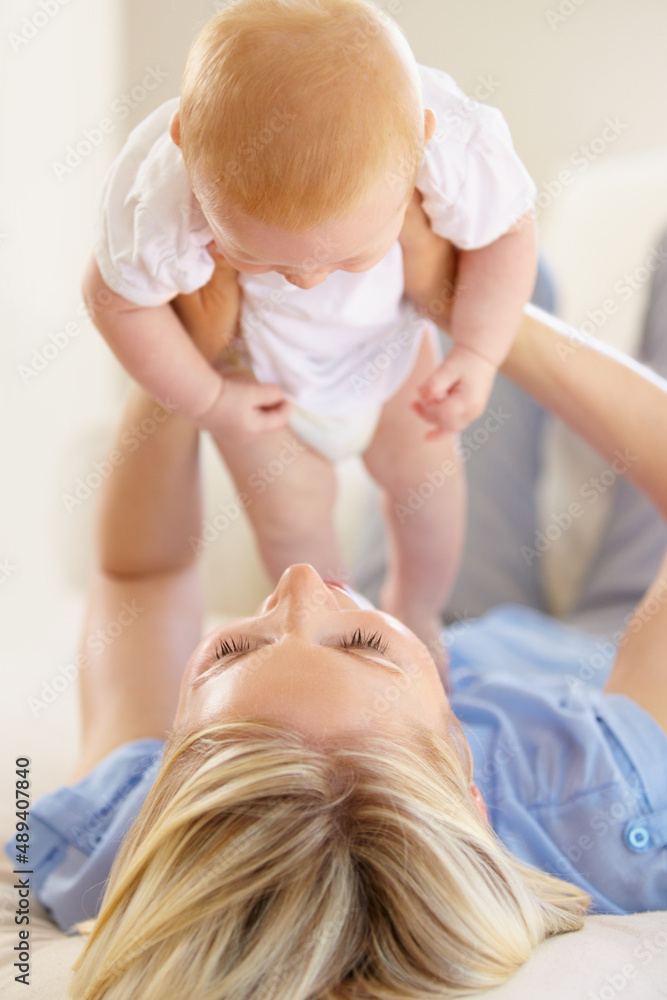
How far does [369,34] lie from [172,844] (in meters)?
0.49

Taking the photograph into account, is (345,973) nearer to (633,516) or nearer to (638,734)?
(638,734)

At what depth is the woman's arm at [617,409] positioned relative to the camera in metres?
0.81

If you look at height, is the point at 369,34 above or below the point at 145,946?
above

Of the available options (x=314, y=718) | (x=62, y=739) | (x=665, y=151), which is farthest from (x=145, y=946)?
(x=665, y=151)

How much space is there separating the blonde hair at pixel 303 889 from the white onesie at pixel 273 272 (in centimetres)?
33

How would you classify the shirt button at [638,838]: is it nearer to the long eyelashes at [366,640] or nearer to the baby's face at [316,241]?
the long eyelashes at [366,640]

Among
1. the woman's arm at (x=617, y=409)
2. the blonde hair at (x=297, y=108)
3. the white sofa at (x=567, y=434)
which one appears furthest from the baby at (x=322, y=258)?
the white sofa at (x=567, y=434)

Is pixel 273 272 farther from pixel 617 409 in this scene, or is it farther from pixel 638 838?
pixel 638 838

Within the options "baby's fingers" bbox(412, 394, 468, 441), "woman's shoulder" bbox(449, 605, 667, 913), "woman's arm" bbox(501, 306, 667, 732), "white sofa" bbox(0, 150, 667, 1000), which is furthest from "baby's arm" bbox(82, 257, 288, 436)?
"white sofa" bbox(0, 150, 667, 1000)

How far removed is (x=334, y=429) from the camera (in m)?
0.86

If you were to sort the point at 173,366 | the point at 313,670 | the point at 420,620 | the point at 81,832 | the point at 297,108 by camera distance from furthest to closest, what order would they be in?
the point at 420,620
the point at 81,832
the point at 173,366
the point at 313,670
the point at 297,108

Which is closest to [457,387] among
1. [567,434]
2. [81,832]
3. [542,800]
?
[542,800]

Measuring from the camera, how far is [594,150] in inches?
67.3

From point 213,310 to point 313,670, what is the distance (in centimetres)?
30
